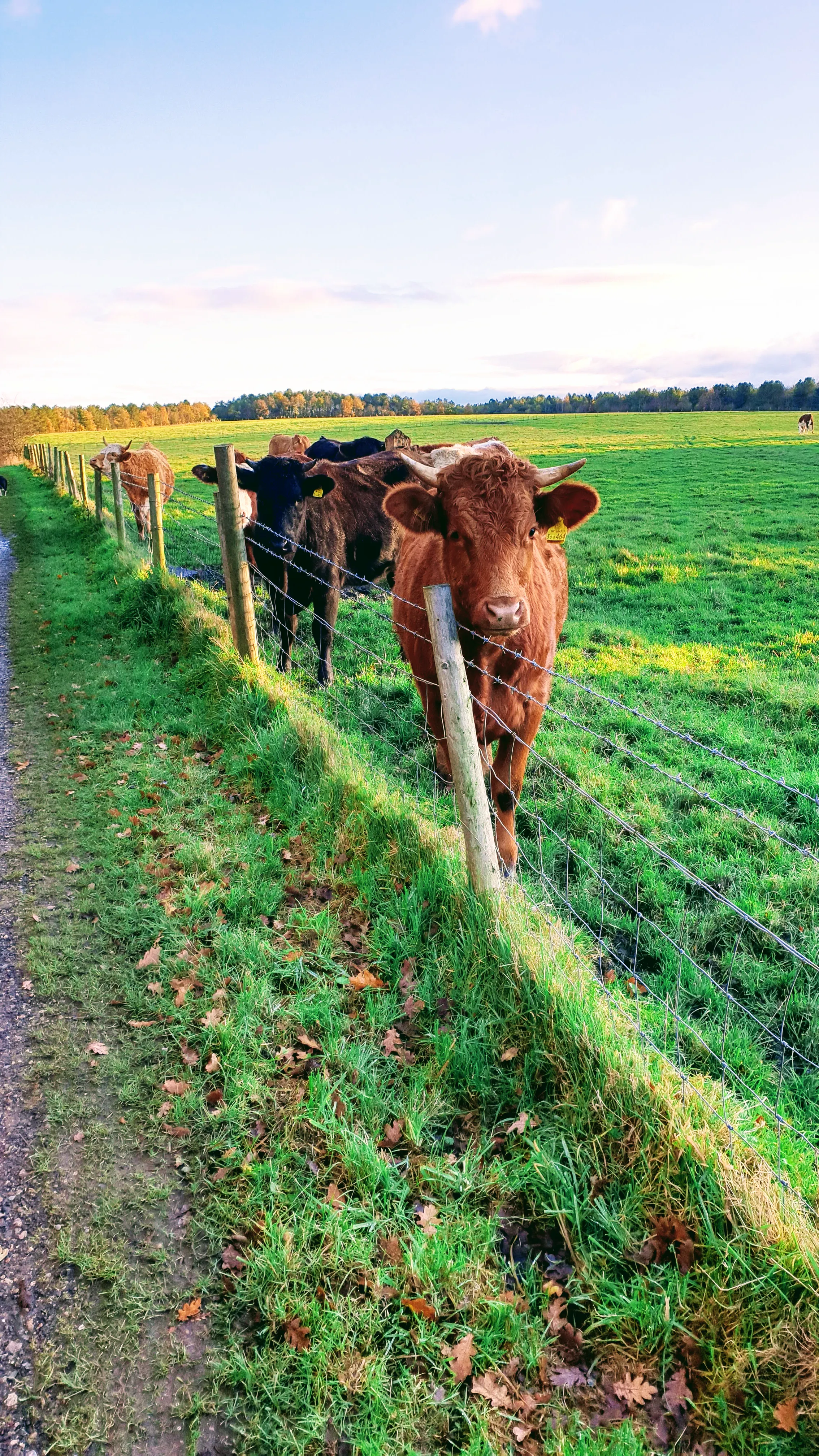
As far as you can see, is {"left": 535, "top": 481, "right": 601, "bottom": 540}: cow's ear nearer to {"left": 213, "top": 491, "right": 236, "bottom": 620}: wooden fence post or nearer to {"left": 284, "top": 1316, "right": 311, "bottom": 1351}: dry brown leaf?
{"left": 213, "top": 491, "right": 236, "bottom": 620}: wooden fence post

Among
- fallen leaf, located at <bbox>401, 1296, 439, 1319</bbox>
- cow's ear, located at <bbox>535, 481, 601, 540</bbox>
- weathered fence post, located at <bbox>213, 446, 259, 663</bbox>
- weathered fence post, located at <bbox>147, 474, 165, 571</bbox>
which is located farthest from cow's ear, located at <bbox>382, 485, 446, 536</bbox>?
weathered fence post, located at <bbox>147, 474, 165, 571</bbox>

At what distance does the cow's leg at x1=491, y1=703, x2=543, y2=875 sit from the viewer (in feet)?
15.7

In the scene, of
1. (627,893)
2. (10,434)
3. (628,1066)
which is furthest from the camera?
(10,434)

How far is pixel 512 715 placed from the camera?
4.72 m

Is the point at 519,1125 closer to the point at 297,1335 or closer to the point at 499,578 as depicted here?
the point at 297,1335

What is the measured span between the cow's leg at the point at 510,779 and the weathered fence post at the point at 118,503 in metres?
10.0

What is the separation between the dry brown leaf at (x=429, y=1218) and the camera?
2471 mm

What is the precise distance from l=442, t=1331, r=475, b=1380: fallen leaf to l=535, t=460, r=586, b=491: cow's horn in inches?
153

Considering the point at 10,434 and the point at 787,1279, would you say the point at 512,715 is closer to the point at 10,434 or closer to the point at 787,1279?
the point at 787,1279

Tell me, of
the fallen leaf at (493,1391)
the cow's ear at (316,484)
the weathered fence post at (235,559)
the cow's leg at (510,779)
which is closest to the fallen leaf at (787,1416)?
the fallen leaf at (493,1391)

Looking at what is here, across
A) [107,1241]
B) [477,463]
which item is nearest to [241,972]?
[107,1241]

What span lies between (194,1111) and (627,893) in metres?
2.81

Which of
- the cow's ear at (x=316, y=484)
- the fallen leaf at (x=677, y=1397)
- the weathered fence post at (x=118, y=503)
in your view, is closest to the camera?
the fallen leaf at (x=677, y=1397)

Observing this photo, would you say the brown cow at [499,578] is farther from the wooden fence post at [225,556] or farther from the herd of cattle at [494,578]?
the wooden fence post at [225,556]
